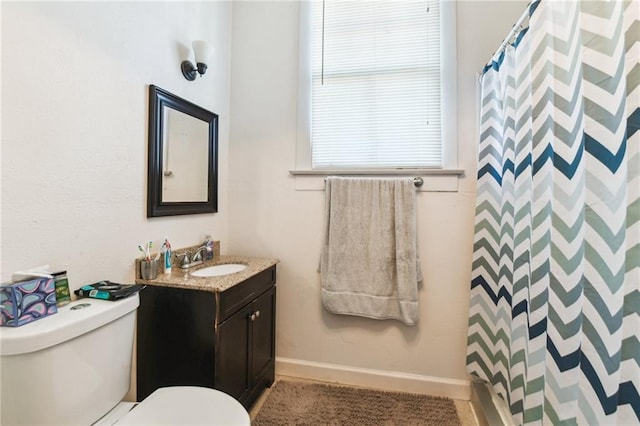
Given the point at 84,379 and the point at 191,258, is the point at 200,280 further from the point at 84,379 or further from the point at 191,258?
the point at 84,379

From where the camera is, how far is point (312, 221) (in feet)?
6.40

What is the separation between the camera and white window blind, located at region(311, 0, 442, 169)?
1817 millimetres

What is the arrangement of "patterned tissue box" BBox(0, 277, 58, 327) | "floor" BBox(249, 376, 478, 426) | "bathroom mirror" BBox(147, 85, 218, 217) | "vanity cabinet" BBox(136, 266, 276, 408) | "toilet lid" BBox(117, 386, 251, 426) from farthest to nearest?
"floor" BBox(249, 376, 478, 426), "bathroom mirror" BBox(147, 85, 218, 217), "vanity cabinet" BBox(136, 266, 276, 408), "toilet lid" BBox(117, 386, 251, 426), "patterned tissue box" BBox(0, 277, 58, 327)

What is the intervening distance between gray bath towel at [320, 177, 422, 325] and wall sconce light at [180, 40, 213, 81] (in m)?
0.97

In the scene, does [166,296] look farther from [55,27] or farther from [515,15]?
[515,15]

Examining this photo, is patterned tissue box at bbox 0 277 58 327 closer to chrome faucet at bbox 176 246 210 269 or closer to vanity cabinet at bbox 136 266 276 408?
vanity cabinet at bbox 136 266 276 408

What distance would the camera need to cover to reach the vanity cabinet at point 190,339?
129 cm

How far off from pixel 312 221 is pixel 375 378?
1.08m

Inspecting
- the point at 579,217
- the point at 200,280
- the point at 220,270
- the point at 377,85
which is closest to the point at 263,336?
the point at 220,270

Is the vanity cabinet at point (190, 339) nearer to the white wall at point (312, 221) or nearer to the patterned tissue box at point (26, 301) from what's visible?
the patterned tissue box at point (26, 301)

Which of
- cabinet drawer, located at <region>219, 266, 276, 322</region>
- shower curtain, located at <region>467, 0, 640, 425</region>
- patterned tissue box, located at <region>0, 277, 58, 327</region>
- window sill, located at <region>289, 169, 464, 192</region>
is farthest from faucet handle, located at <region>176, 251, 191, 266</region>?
shower curtain, located at <region>467, 0, 640, 425</region>

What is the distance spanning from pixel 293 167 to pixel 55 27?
1259 mm

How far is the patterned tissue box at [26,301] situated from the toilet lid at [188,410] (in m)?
0.43

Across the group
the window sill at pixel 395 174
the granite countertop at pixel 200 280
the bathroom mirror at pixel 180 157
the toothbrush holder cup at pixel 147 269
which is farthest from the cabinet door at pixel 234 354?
the window sill at pixel 395 174
